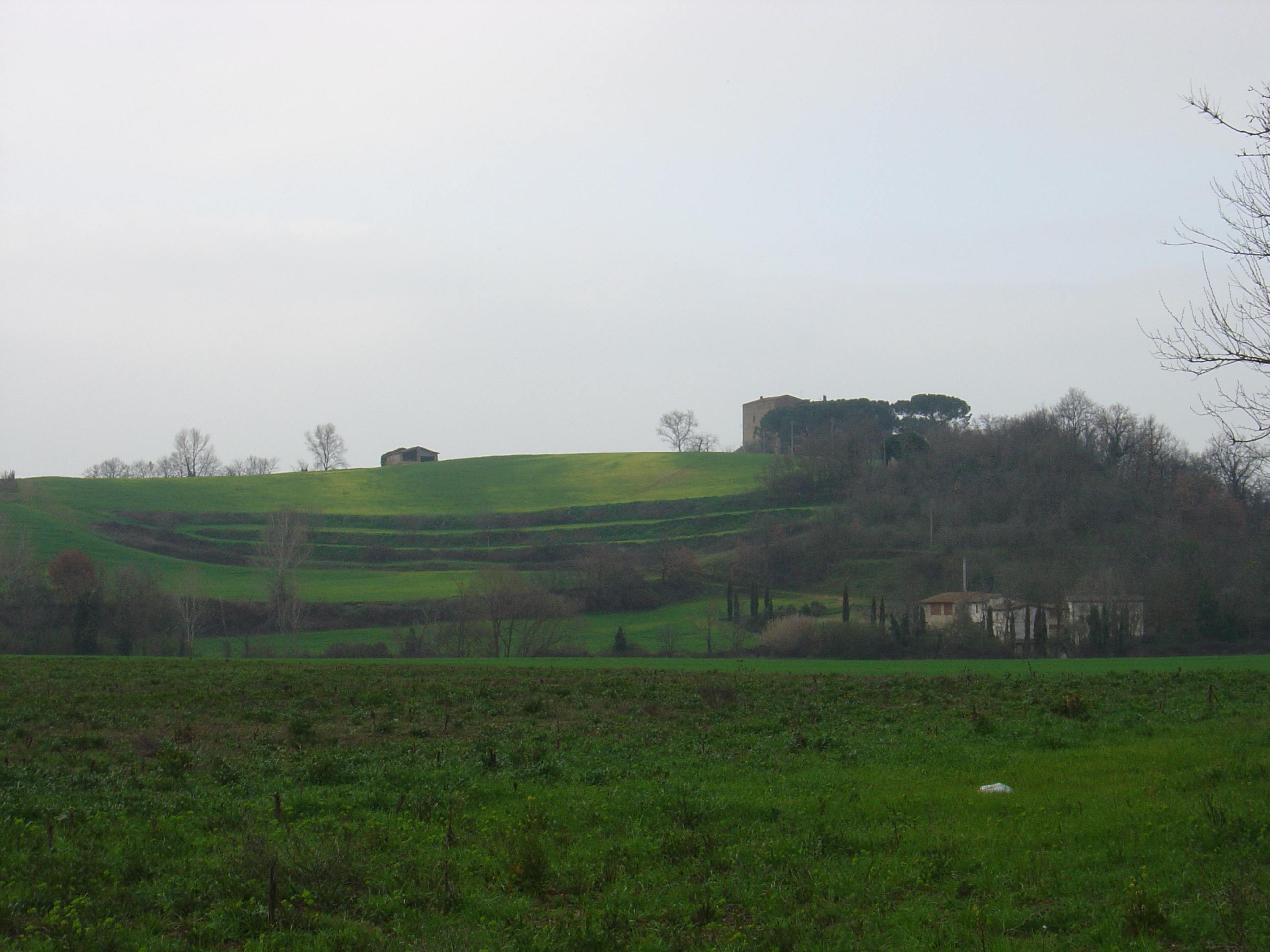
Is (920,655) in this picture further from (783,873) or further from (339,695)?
(783,873)

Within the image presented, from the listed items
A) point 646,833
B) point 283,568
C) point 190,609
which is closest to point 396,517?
point 283,568

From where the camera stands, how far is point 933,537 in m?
95.6

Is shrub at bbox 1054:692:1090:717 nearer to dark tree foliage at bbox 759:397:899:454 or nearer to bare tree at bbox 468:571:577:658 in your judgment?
A: bare tree at bbox 468:571:577:658

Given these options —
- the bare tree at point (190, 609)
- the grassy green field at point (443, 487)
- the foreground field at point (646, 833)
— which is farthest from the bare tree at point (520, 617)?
the foreground field at point (646, 833)

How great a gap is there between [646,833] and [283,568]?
246 feet

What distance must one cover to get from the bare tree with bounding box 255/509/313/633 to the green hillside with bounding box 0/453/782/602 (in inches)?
132

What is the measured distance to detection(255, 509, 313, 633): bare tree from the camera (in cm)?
7531

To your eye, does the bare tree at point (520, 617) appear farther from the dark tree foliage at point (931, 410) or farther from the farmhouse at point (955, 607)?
the dark tree foliage at point (931, 410)

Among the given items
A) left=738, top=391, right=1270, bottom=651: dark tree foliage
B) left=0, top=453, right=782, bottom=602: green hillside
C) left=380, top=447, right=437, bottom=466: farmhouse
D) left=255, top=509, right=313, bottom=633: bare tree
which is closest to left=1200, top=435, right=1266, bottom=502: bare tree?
left=738, top=391, right=1270, bottom=651: dark tree foliage

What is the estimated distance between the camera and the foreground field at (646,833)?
7.29 meters

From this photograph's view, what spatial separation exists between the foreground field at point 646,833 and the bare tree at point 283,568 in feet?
189

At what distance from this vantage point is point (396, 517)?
382 ft

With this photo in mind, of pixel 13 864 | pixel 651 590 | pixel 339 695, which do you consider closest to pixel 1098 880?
pixel 13 864

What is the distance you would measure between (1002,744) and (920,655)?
48611mm
